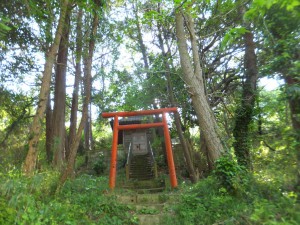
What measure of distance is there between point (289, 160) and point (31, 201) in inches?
171

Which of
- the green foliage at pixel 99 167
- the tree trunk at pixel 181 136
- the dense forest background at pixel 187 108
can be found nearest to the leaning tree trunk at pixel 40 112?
the dense forest background at pixel 187 108

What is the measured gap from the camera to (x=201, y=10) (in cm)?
966

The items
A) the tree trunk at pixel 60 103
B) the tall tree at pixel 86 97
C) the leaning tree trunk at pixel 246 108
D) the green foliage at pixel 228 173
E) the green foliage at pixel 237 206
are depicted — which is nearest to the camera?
the green foliage at pixel 237 206

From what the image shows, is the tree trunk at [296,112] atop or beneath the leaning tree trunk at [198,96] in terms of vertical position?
beneath

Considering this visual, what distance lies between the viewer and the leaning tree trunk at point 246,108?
8.28m

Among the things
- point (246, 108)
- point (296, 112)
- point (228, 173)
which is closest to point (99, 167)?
point (246, 108)

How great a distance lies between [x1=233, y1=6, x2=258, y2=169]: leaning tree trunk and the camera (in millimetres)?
8281

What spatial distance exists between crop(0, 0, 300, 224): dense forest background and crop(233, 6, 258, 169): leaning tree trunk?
3 centimetres

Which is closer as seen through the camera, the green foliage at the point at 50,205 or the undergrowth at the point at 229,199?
the green foliage at the point at 50,205

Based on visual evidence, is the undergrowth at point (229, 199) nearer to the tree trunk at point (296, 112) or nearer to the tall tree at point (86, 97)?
the tree trunk at point (296, 112)

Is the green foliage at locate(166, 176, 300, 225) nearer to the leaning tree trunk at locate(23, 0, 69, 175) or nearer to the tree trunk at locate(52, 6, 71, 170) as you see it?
the leaning tree trunk at locate(23, 0, 69, 175)

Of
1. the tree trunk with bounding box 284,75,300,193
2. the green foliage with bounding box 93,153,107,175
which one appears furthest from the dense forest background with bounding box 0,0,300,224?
the green foliage with bounding box 93,153,107,175

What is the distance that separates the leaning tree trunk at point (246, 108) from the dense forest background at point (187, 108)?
0.11 feet

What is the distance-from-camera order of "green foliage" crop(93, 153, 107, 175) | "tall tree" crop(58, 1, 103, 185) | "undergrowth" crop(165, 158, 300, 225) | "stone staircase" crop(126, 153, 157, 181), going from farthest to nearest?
"green foliage" crop(93, 153, 107, 175), "stone staircase" crop(126, 153, 157, 181), "tall tree" crop(58, 1, 103, 185), "undergrowth" crop(165, 158, 300, 225)
